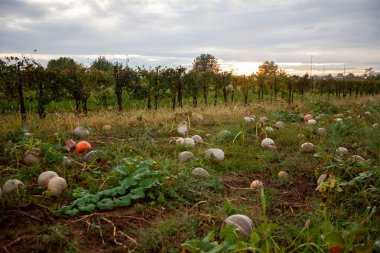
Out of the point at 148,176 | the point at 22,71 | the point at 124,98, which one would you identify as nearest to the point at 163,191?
the point at 148,176

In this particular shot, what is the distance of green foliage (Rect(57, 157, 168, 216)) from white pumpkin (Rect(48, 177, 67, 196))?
7.7 inches

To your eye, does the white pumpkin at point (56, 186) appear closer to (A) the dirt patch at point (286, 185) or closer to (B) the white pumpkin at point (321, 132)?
(A) the dirt patch at point (286, 185)

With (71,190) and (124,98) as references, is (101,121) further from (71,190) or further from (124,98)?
(124,98)

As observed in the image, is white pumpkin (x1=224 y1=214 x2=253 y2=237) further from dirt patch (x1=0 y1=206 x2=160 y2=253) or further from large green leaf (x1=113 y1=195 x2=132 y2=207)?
large green leaf (x1=113 y1=195 x2=132 y2=207)

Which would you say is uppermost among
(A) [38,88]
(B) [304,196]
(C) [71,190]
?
(A) [38,88]

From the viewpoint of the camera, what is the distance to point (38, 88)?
990 centimetres

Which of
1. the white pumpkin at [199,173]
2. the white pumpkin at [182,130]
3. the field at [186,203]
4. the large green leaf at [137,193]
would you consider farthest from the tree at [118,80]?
the large green leaf at [137,193]

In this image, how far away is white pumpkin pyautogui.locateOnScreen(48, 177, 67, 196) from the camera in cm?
292

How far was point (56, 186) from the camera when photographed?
2.93m

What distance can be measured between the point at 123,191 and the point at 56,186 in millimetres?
703

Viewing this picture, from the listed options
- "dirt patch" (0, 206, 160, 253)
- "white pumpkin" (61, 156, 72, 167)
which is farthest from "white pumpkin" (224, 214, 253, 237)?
"white pumpkin" (61, 156, 72, 167)

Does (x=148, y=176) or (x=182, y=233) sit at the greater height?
(x=148, y=176)

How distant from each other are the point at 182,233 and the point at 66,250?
0.86 metres

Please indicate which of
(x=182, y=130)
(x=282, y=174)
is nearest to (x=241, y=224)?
(x=282, y=174)
